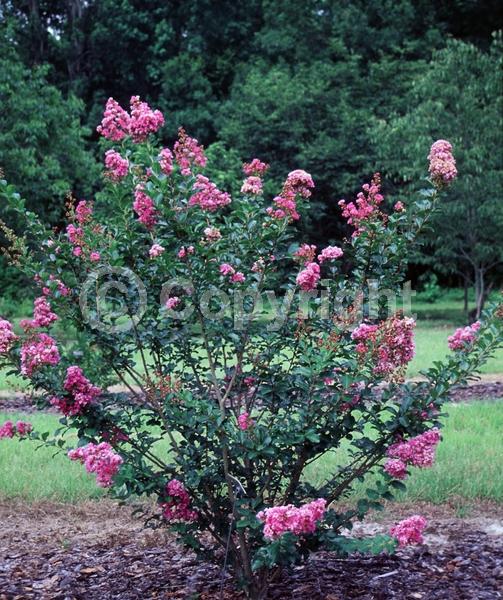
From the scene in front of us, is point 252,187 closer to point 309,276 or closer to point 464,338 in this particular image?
point 309,276

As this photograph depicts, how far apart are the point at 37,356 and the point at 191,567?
4.64 ft

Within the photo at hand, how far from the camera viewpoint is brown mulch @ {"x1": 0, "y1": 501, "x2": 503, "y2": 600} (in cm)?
355

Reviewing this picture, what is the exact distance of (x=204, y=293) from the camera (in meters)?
3.38

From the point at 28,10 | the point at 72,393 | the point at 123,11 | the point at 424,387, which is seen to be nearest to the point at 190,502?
the point at 72,393

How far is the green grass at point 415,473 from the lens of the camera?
503 centimetres

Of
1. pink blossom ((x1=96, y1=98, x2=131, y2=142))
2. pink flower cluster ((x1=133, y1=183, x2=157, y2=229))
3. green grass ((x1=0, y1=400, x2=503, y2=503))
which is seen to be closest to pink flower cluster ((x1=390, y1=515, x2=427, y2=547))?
pink flower cluster ((x1=133, y1=183, x2=157, y2=229))

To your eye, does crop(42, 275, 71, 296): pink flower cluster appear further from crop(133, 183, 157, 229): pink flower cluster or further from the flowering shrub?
crop(133, 183, 157, 229): pink flower cluster

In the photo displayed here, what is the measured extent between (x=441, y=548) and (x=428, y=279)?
905 inches

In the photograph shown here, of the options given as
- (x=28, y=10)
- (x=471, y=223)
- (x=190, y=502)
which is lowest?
(x=190, y=502)

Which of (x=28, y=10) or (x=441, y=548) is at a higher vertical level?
(x=28, y=10)

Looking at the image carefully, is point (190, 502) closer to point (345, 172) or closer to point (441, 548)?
point (441, 548)

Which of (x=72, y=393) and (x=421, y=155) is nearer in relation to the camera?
(x=72, y=393)

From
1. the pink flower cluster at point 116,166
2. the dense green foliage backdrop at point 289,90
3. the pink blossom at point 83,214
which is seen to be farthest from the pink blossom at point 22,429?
the dense green foliage backdrop at point 289,90

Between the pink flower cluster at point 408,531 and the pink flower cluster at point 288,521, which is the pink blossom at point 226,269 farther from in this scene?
the pink flower cluster at point 408,531
